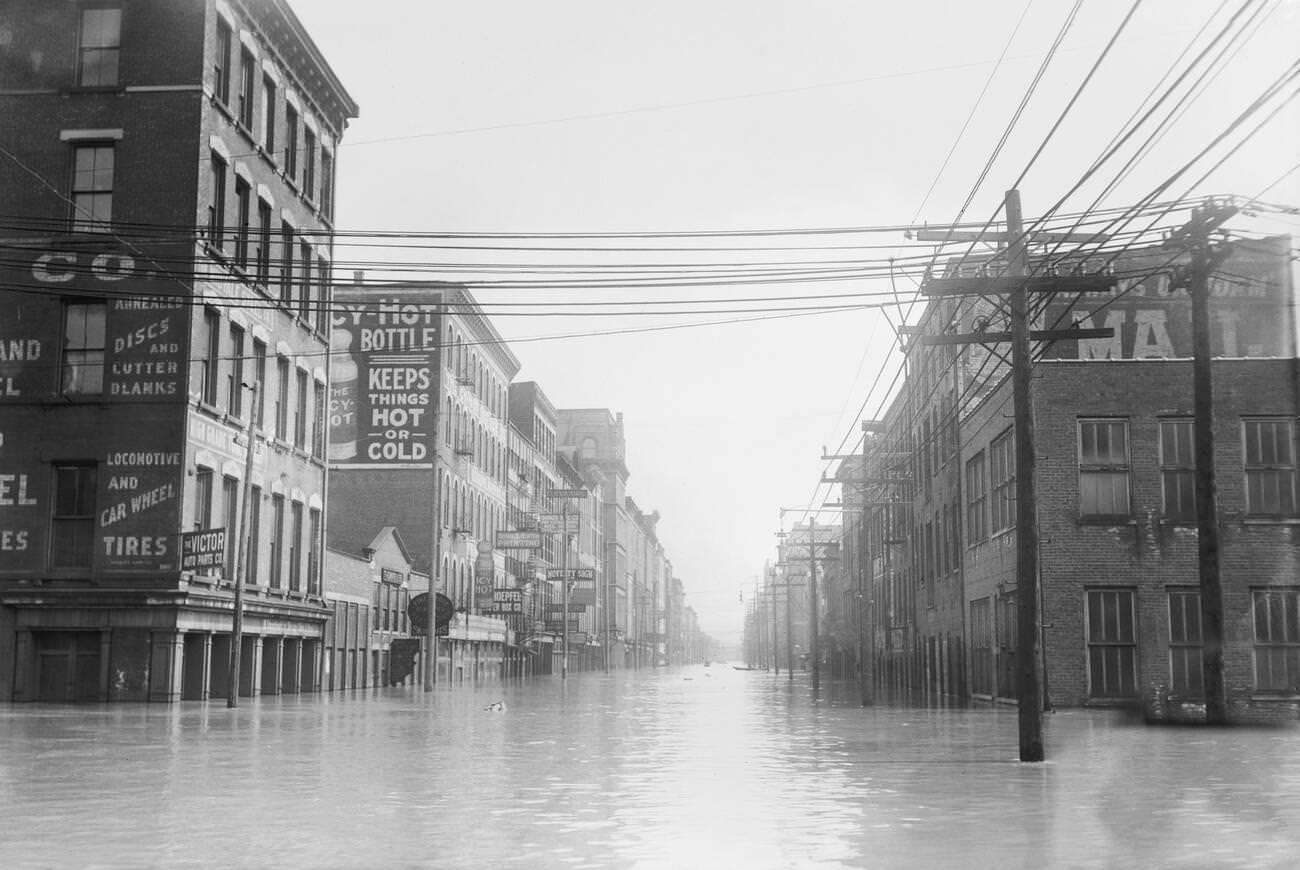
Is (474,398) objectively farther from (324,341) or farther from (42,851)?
(42,851)

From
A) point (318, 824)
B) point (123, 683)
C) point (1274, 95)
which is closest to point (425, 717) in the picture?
point (123, 683)

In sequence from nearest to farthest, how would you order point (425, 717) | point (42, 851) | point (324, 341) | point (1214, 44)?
1. point (42, 851)
2. point (1214, 44)
3. point (425, 717)
4. point (324, 341)

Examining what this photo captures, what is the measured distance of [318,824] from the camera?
12.3m

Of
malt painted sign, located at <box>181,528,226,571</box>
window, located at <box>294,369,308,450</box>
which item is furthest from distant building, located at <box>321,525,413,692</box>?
malt painted sign, located at <box>181,528,226,571</box>

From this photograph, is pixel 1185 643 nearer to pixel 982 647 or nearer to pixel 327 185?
pixel 982 647

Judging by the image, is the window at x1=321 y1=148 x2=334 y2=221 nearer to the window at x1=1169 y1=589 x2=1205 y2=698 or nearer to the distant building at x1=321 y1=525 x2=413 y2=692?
the distant building at x1=321 y1=525 x2=413 y2=692

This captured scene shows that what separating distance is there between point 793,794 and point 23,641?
25.8 metres

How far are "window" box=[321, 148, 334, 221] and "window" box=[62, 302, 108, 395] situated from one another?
1416 centimetres

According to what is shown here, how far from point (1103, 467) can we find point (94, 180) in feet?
86.3

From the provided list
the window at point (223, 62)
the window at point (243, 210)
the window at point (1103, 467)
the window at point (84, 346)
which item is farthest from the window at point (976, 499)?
the window at point (84, 346)

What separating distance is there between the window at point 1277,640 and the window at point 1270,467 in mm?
1989

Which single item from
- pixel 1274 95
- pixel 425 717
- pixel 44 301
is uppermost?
pixel 44 301

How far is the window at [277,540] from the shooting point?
44.4 metres

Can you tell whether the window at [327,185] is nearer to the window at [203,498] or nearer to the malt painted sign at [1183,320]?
the window at [203,498]
